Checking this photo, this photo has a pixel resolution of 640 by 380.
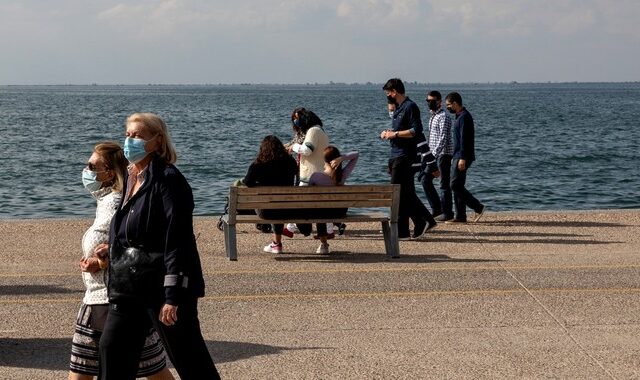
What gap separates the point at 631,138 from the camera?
63344mm

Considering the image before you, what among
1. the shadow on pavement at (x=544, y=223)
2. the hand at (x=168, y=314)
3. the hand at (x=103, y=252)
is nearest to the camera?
the hand at (x=168, y=314)

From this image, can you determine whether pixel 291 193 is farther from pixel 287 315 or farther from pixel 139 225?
pixel 139 225

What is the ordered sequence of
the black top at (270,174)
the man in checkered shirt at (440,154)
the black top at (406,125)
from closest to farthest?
the black top at (270,174), the black top at (406,125), the man in checkered shirt at (440,154)

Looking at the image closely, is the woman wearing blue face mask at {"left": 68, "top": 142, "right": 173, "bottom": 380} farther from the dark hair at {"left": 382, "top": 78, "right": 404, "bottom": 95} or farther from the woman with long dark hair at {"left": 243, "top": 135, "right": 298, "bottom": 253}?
the dark hair at {"left": 382, "top": 78, "right": 404, "bottom": 95}

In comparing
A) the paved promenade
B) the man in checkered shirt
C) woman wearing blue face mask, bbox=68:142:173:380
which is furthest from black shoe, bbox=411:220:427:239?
woman wearing blue face mask, bbox=68:142:173:380

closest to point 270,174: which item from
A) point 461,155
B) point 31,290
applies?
point 31,290

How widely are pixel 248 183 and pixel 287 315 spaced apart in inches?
130

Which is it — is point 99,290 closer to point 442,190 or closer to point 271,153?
point 271,153

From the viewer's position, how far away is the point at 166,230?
17.5 ft

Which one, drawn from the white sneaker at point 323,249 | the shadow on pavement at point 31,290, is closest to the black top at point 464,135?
the white sneaker at point 323,249

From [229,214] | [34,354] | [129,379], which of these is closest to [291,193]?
[229,214]

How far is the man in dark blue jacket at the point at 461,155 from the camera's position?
14.0 metres

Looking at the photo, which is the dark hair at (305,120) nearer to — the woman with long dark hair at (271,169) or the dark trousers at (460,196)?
the woman with long dark hair at (271,169)

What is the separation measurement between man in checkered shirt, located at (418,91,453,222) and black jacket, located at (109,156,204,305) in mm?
9044
